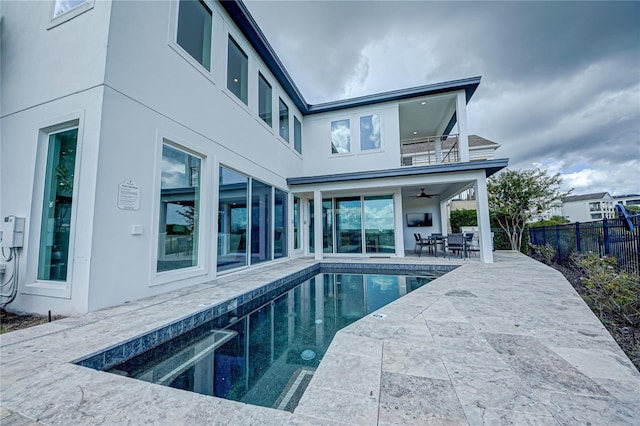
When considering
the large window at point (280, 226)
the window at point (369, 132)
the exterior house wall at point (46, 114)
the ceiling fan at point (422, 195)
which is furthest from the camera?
the ceiling fan at point (422, 195)

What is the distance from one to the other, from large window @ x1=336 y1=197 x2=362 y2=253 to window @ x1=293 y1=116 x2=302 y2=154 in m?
2.75

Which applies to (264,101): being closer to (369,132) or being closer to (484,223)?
(369,132)

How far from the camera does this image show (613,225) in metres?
4.79

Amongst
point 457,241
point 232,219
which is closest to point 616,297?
point 457,241

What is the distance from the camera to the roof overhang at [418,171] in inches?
283

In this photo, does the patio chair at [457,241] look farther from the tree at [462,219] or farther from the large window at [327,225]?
the tree at [462,219]

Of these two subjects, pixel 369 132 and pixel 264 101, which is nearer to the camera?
pixel 264 101

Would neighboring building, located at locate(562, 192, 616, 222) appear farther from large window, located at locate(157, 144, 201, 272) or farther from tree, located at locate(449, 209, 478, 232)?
large window, located at locate(157, 144, 201, 272)

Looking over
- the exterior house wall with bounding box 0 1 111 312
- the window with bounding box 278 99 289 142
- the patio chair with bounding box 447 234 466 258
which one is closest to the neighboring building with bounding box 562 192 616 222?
the patio chair with bounding box 447 234 466 258

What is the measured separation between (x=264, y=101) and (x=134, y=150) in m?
4.94

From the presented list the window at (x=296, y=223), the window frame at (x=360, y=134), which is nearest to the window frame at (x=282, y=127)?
the window at (x=296, y=223)

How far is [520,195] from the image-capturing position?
10.3 m

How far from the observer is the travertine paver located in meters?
1.41

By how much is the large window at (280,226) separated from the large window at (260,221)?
0.49 m
